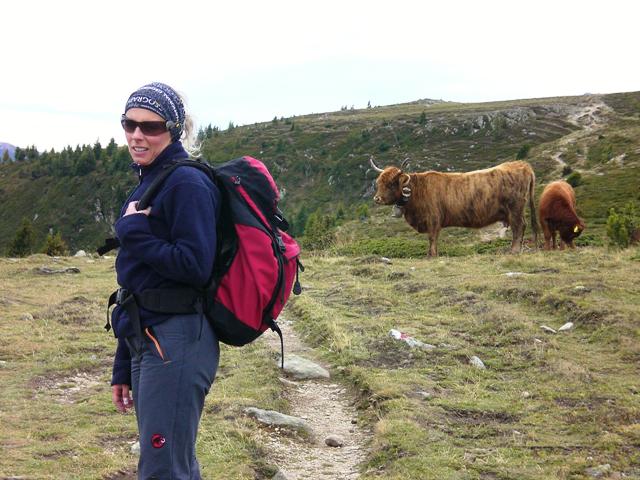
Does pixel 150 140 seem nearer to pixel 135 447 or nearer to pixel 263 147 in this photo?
pixel 135 447

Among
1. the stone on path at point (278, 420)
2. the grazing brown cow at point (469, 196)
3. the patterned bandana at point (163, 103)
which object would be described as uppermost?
the patterned bandana at point (163, 103)

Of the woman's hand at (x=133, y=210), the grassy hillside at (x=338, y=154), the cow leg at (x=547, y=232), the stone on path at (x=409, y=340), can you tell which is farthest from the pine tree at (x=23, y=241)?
the woman's hand at (x=133, y=210)

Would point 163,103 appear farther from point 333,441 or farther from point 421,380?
point 421,380

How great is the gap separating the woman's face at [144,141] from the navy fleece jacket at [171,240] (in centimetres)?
30

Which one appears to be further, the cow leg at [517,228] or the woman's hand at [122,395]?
the cow leg at [517,228]

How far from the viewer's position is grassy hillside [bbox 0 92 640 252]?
4063 inches

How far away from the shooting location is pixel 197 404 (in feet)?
10.1

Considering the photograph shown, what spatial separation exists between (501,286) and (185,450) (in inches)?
399

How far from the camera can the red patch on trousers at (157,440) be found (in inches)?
116

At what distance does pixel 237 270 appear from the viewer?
3.10 meters

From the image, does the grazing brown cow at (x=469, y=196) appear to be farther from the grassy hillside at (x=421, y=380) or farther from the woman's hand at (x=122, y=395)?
the woman's hand at (x=122, y=395)

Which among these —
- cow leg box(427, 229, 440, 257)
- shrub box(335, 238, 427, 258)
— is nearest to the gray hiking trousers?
cow leg box(427, 229, 440, 257)

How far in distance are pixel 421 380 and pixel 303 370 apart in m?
1.65

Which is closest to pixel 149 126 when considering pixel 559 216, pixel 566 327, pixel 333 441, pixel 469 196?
pixel 333 441
